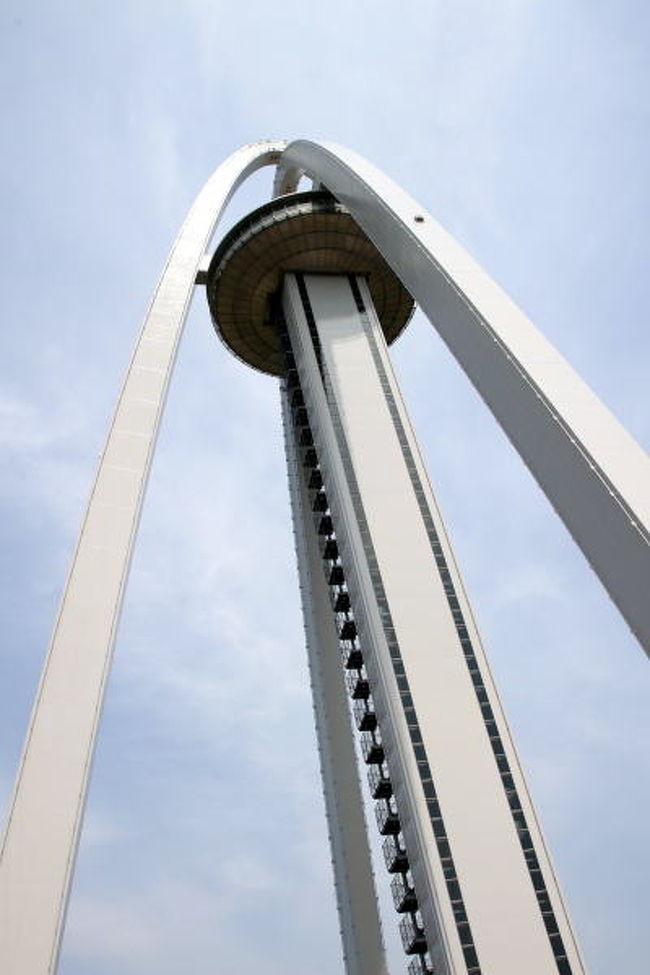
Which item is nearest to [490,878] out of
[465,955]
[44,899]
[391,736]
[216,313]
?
[465,955]

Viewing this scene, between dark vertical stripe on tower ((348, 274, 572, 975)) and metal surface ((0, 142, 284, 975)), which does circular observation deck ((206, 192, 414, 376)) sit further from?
metal surface ((0, 142, 284, 975))

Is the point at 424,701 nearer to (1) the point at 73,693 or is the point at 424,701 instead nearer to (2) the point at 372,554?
(2) the point at 372,554

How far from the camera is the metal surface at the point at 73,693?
12133 mm

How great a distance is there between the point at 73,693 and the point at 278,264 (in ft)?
126

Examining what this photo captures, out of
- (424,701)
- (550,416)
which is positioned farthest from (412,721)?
(550,416)

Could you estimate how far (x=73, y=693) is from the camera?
15023 millimetres

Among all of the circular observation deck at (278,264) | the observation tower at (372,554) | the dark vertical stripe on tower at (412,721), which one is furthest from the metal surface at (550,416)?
the circular observation deck at (278,264)

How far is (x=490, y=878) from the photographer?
81.7 feet

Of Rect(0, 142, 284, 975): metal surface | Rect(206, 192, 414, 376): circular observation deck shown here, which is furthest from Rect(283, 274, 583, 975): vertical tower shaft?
Rect(0, 142, 284, 975): metal surface

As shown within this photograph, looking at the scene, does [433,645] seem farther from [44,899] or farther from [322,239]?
[322,239]

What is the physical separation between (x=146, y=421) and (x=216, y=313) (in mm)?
31117

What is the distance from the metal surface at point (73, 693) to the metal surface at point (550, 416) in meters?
9.03

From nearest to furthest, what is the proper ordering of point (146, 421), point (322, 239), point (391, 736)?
point (146, 421) < point (391, 736) < point (322, 239)

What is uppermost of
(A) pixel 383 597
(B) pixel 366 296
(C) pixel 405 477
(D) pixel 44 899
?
(B) pixel 366 296
